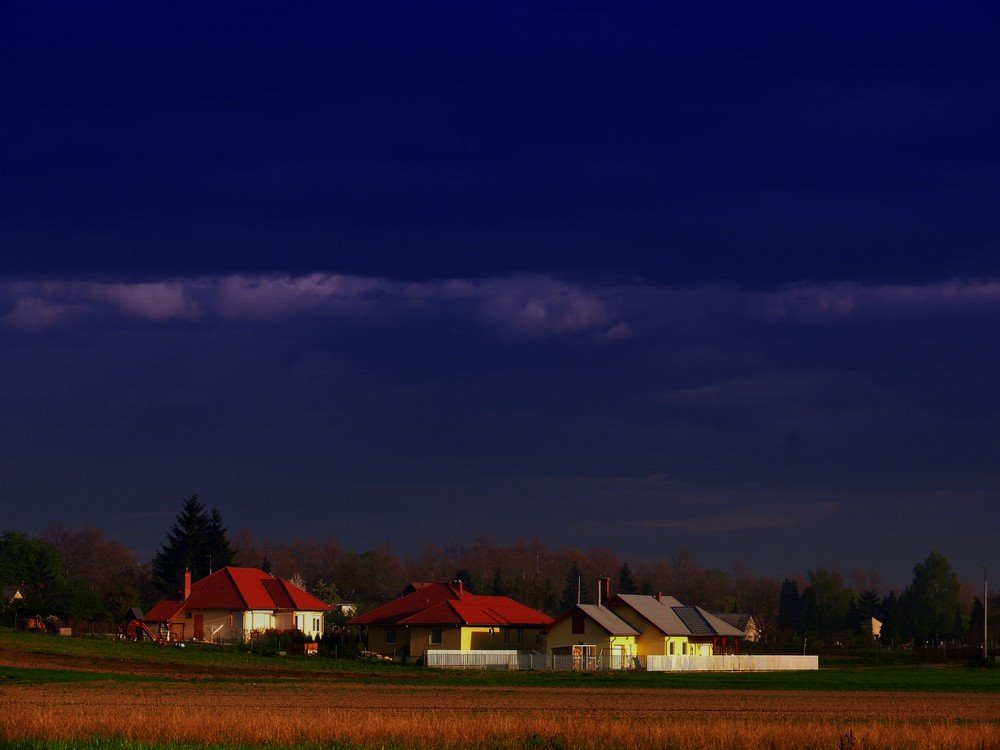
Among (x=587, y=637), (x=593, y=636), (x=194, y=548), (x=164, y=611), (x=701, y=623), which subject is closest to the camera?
(x=593, y=636)

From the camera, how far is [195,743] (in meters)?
28.5

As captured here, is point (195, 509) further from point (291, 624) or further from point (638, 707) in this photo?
point (638, 707)

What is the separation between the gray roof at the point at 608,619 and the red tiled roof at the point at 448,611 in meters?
6.40

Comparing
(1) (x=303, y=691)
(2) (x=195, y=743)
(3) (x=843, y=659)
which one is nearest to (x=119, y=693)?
(1) (x=303, y=691)

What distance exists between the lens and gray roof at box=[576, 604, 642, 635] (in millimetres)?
96375

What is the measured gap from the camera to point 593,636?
316 feet

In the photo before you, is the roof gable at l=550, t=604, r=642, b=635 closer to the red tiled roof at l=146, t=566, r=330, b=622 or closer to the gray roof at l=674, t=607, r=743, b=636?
the gray roof at l=674, t=607, r=743, b=636

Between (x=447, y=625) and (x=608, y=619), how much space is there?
1125 centimetres

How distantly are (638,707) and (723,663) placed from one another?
46.5 metres

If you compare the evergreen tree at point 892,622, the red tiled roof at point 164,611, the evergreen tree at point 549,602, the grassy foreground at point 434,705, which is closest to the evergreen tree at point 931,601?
the evergreen tree at point 892,622

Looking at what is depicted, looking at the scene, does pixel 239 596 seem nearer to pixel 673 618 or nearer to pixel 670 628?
pixel 670 628

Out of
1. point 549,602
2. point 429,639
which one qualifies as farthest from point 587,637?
point 549,602

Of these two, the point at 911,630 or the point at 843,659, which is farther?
the point at 911,630

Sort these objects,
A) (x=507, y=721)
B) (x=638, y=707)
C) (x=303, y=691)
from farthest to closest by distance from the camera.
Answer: (x=303, y=691)
(x=638, y=707)
(x=507, y=721)
